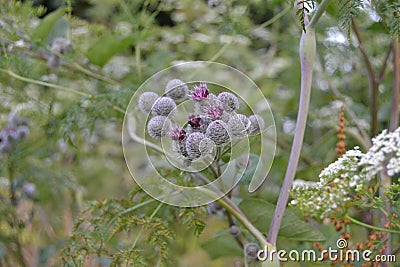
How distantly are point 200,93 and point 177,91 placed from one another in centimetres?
4

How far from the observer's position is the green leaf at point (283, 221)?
56cm

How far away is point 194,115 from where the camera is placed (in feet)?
1.44

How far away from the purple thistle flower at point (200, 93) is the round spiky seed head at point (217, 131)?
1.2 inches

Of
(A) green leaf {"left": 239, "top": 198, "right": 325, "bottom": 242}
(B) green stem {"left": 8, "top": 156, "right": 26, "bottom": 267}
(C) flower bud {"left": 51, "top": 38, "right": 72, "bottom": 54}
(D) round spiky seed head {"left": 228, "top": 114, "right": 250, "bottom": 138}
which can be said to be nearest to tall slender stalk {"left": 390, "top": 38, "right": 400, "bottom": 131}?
(A) green leaf {"left": 239, "top": 198, "right": 325, "bottom": 242}

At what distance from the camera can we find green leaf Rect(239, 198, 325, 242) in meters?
0.56

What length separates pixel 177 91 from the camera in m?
0.47

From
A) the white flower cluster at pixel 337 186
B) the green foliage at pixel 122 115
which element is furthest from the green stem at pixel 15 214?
the white flower cluster at pixel 337 186

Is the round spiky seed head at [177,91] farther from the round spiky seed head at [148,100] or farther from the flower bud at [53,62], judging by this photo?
the flower bud at [53,62]

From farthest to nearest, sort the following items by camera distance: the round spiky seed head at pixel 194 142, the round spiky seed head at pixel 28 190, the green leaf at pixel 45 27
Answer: the round spiky seed head at pixel 28 190 → the green leaf at pixel 45 27 → the round spiky seed head at pixel 194 142

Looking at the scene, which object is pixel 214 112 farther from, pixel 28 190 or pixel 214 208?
pixel 28 190

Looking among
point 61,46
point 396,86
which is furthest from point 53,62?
point 396,86

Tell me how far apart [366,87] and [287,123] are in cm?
21

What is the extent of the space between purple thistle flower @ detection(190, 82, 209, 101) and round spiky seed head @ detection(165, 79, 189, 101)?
18 mm

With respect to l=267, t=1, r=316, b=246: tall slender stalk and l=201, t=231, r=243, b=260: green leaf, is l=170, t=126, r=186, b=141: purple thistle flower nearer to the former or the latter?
l=267, t=1, r=316, b=246: tall slender stalk
